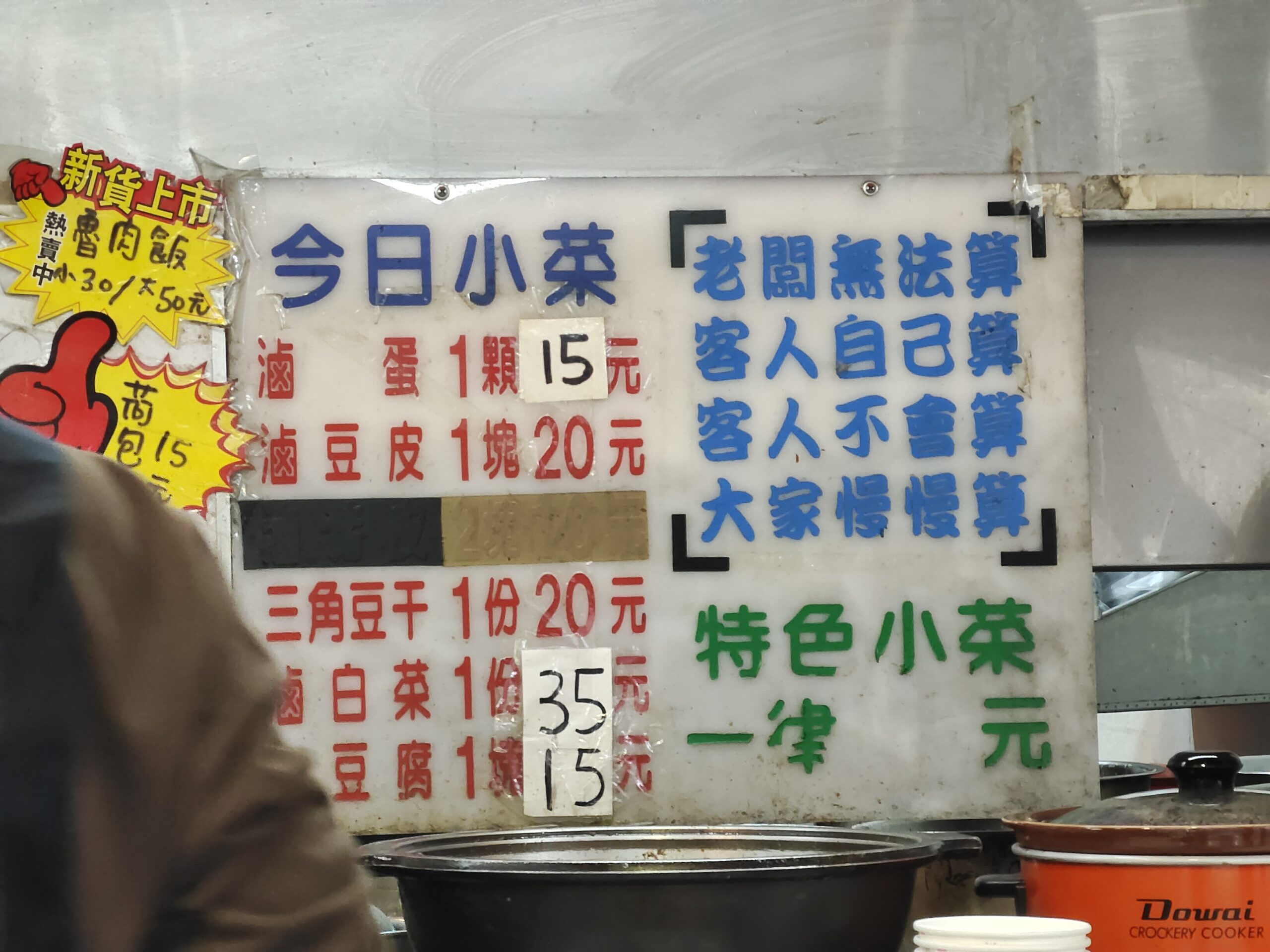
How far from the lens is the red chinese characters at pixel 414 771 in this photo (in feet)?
6.57

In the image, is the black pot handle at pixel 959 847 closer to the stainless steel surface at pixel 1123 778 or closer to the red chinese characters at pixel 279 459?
the stainless steel surface at pixel 1123 778

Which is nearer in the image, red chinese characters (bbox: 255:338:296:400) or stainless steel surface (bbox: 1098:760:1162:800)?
red chinese characters (bbox: 255:338:296:400)

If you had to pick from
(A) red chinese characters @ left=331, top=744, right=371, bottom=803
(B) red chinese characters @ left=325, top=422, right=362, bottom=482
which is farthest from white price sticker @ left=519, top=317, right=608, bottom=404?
(A) red chinese characters @ left=331, top=744, right=371, bottom=803

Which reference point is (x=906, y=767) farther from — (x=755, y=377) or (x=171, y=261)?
(x=171, y=261)

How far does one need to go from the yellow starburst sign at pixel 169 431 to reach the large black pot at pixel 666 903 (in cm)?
79

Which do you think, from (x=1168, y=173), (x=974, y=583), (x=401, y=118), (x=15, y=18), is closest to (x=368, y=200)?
(x=401, y=118)

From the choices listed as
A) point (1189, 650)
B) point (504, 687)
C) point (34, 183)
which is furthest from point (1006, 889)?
point (34, 183)

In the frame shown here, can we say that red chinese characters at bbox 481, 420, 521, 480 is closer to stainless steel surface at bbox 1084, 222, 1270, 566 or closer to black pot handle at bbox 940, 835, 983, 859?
black pot handle at bbox 940, 835, 983, 859

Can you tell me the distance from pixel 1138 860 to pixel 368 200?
1.48 m

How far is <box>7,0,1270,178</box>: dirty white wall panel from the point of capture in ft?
6.69

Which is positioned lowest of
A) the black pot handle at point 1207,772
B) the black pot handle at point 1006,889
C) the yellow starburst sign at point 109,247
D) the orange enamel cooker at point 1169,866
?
the black pot handle at point 1006,889

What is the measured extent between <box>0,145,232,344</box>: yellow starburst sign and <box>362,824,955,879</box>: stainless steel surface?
36.5 inches

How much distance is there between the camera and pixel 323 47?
2.06 metres

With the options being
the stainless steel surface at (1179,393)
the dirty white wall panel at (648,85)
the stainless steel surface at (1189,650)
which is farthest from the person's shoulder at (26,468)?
the stainless steel surface at (1189,650)
